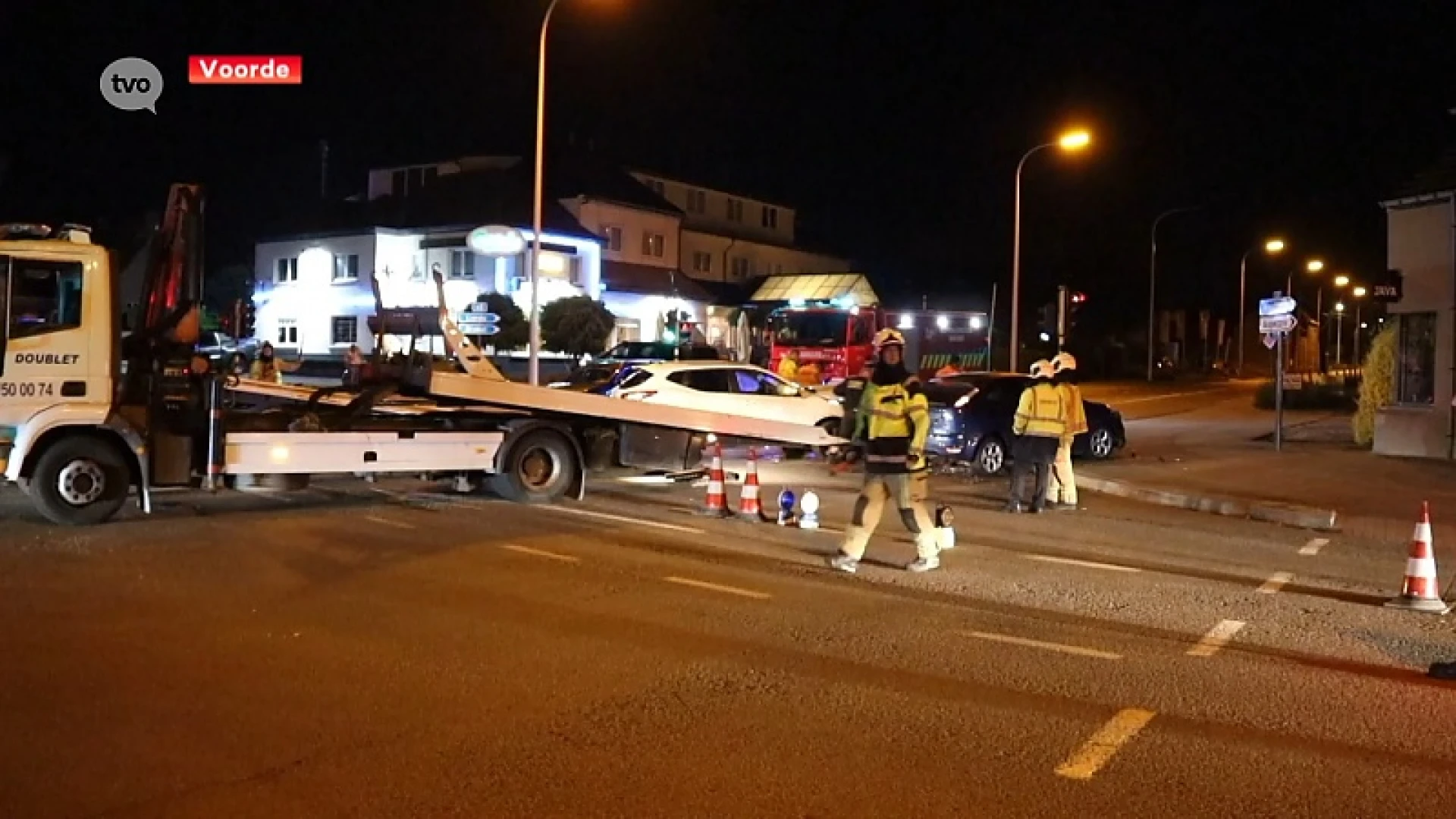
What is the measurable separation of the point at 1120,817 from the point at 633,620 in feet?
13.9

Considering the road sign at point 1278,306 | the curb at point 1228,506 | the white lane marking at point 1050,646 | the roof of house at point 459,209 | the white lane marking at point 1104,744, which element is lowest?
the white lane marking at point 1104,744

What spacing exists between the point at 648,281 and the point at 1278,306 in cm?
3308

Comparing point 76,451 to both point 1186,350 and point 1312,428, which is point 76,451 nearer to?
point 1312,428

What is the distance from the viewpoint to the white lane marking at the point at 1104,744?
5961 mm

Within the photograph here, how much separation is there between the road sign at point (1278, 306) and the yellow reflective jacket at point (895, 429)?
1583 cm

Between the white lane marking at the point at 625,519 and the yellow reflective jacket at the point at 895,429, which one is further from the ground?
the yellow reflective jacket at the point at 895,429

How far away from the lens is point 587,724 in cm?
657

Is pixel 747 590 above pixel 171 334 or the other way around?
the other way around

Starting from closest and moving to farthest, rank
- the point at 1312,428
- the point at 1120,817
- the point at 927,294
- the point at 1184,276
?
1. the point at 1120,817
2. the point at 1312,428
3. the point at 927,294
4. the point at 1184,276

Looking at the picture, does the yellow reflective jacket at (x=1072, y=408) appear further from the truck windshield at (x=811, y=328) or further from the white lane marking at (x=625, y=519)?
the truck windshield at (x=811, y=328)

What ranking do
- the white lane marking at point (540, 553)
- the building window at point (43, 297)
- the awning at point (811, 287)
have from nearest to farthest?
the white lane marking at point (540, 553)
the building window at point (43, 297)
the awning at point (811, 287)

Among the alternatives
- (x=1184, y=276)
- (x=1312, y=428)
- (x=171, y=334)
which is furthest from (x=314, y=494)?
(x=1184, y=276)

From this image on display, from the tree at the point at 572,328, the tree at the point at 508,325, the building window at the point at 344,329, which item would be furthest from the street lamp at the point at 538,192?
the building window at the point at 344,329

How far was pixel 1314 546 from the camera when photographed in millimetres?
13555
